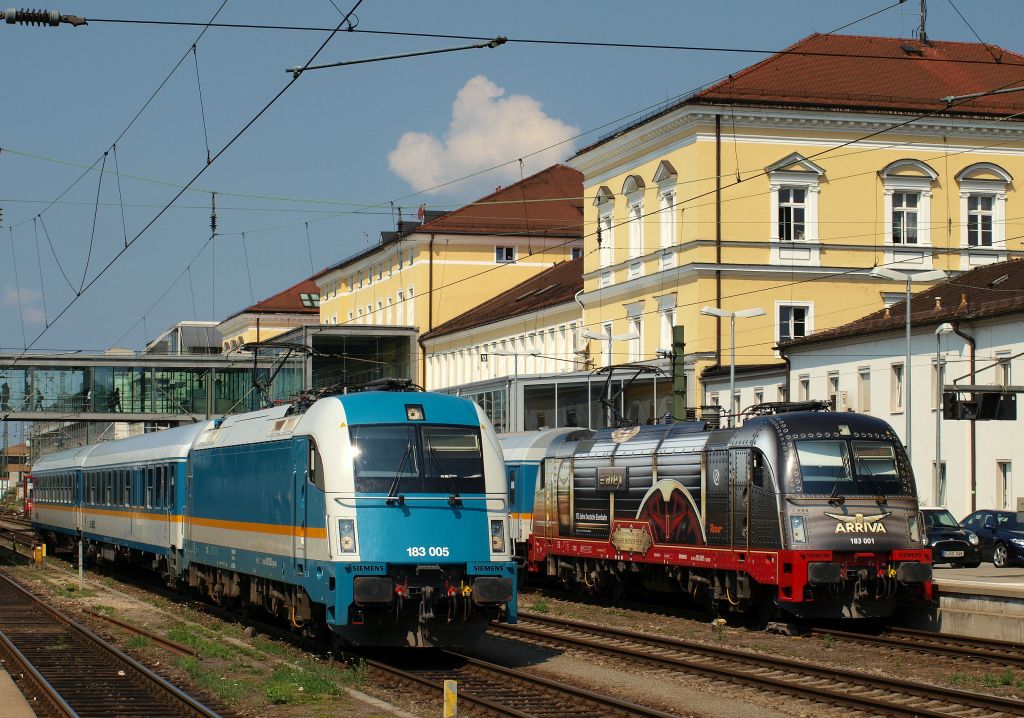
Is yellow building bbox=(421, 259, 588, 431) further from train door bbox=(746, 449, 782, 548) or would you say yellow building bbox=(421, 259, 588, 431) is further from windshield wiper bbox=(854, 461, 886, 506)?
windshield wiper bbox=(854, 461, 886, 506)

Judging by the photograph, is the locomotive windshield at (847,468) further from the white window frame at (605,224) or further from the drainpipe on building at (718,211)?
the white window frame at (605,224)

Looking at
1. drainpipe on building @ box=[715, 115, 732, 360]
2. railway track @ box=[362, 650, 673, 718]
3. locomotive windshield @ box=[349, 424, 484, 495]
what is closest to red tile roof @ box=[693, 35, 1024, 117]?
drainpipe on building @ box=[715, 115, 732, 360]

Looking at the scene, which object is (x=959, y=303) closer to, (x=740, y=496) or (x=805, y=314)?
(x=805, y=314)

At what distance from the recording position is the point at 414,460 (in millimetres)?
Result: 18484

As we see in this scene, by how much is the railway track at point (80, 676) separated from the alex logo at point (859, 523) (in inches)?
373

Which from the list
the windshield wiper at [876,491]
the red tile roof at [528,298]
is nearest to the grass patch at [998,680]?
Result: the windshield wiper at [876,491]

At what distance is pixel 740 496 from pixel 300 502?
7.07 meters

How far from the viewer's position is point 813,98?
58.5m

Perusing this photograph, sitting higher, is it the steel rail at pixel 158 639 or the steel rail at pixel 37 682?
the steel rail at pixel 37 682

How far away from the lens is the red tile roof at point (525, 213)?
8519 centimetres

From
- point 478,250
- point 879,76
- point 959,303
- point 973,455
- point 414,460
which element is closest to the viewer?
point 414,460

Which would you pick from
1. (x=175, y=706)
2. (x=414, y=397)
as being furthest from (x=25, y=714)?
(x=414, y=397)

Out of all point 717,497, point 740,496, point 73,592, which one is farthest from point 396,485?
point 73,592

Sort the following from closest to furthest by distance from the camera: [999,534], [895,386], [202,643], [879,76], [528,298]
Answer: [202,643]
[999,534]
[895,386]
[879,76]
[528,298]
